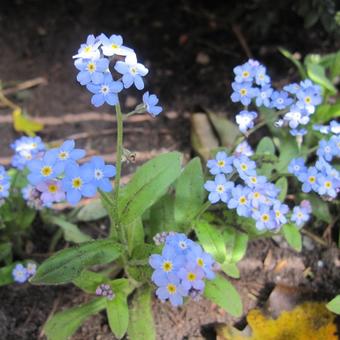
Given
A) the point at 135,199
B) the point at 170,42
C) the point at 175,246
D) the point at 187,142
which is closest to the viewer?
the point at 175,246

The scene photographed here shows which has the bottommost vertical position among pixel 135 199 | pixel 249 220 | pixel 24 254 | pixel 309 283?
pixel 24 254

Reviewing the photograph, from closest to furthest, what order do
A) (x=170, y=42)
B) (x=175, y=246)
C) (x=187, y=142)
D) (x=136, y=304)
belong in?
(x=175, y=246), (x=136, y=304), (x=187, y=142), (x=170, y=42)

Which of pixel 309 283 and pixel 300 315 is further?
pixel 309 283

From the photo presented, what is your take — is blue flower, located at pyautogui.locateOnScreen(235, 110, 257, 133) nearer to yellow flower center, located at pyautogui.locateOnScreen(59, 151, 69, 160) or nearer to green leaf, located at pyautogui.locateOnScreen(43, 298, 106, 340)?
yellow flower center, located at pyautogui.locateOnScreen(59, 151, 69, 160)

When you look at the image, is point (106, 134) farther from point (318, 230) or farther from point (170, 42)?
point (318, 230)

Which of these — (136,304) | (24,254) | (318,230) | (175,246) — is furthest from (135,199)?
(318,230)

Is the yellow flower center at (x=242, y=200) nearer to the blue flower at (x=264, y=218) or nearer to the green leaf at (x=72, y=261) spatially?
the blue flower at (x=264, y=218)

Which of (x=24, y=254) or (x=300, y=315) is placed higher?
(x=300, y=315)
